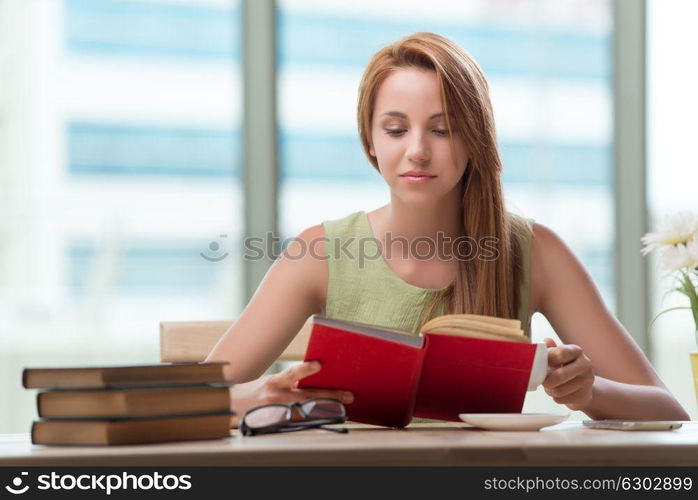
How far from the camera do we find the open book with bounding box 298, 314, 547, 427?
106 centimetres

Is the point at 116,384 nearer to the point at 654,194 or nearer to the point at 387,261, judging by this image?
the point at 387,261

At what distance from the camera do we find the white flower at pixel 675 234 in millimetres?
1403

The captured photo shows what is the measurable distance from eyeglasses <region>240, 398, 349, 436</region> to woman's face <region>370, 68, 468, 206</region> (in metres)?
0.60

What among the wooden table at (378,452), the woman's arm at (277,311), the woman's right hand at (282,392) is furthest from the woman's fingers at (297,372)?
the woman's arm at (277,311)

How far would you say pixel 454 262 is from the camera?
1.77 meters

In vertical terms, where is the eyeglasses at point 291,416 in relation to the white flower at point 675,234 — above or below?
below

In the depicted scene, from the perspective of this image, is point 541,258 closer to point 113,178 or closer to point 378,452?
point 378,452

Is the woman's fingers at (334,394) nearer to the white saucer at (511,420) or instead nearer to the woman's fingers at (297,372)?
the woman's fingers at (297,372)

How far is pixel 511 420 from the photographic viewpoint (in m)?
1.07

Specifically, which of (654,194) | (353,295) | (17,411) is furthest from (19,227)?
(654,194)

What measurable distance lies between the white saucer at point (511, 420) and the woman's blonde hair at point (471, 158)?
56 cm

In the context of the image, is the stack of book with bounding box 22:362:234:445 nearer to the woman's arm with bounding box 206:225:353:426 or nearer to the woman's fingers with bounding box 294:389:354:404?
the woman's fingers with bounding box 294:389:354:404

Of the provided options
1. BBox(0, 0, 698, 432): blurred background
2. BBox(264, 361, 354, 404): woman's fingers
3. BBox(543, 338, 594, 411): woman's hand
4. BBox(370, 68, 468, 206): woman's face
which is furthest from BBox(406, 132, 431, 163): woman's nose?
BBox(0, 0, 698, 432): blurred background
